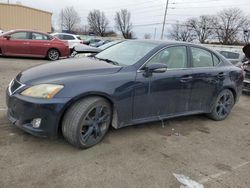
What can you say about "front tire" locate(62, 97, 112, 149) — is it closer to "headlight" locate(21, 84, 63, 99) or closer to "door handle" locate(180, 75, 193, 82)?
"headlight" locate(21, 84, 63, 99)

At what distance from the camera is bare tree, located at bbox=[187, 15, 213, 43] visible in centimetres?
6538

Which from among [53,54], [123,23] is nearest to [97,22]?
[123,23]

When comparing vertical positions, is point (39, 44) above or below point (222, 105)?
above

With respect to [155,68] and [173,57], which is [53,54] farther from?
[155,68]

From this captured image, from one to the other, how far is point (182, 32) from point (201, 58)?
224 ft

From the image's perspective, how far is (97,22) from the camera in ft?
261

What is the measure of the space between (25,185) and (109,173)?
0.90 meters

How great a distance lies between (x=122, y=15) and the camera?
7938cm

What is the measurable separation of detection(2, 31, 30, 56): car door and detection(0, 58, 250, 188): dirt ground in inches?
315

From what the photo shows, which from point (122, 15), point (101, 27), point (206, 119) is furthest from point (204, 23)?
point (206, 119)

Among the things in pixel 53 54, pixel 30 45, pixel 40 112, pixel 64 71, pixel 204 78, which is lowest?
pixel 40 112

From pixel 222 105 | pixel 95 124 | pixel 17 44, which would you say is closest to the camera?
pixel 95 124

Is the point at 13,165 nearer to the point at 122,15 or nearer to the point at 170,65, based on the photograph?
the point at 170,65

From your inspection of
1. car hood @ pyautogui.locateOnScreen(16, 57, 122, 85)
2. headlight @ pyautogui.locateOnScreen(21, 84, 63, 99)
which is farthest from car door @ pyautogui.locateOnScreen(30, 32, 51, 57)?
headlight @ pyautogui.locateOnScreen(21, 84, 63, 99)
